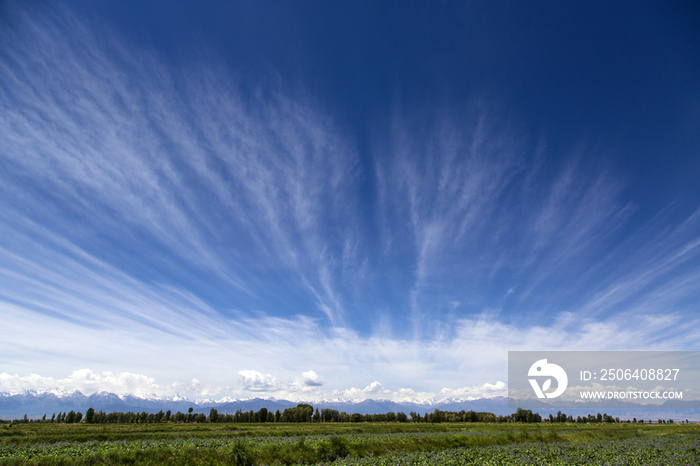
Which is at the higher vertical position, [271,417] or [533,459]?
[533,459]

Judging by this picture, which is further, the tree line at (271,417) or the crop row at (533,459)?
Answer: the tree line at (271,417)

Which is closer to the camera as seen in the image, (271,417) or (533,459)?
(533,459)

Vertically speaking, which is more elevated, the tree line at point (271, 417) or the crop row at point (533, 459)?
the crop row at point (533, 459)

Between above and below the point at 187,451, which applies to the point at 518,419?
below

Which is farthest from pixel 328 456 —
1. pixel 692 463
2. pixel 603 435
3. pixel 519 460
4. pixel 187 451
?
pixel 603 435

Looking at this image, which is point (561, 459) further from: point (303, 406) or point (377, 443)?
point (303, 406)

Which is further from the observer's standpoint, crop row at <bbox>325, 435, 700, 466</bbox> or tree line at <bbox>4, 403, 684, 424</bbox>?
tree line at <bbox>4, 403, 684, 424</bbox>

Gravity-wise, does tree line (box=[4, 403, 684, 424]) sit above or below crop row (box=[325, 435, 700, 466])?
below

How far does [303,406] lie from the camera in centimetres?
17488

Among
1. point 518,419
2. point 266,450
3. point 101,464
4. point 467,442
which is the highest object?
point 101,464

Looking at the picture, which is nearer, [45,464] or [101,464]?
[45,464]

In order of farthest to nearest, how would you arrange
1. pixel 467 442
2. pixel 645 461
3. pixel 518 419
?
pixel 518 419, pixel 467 442, pixel 645 461

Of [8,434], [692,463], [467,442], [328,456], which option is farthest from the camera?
[8,434]

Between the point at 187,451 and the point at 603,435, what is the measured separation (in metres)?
84.4
